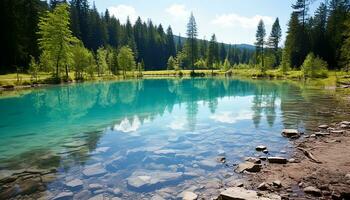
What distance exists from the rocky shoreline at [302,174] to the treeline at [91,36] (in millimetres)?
50400

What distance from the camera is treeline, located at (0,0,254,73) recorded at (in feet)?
207

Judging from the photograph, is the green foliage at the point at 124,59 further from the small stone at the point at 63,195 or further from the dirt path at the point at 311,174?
the small stone at the point at 63,195

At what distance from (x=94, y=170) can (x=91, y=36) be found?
113m

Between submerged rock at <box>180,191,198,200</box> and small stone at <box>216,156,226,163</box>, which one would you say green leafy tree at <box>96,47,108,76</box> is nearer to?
small stone at <box>216,156,226,163</box>

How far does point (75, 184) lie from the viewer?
32.5ft

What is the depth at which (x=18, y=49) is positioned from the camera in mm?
62656

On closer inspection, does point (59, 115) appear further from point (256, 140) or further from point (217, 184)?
point (217, 184)

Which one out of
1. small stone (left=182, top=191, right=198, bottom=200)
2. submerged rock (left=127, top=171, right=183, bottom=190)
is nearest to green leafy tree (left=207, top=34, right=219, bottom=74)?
submerged rock (left=127, top=171, right=183, bottom=190)

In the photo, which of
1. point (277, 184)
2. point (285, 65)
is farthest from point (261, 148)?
point (285, 65)

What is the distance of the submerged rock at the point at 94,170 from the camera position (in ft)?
35.6

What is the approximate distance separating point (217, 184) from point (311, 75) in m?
59.2

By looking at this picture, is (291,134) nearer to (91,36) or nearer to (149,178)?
(149,178)

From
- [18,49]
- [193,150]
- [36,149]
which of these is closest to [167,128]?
[193,150]

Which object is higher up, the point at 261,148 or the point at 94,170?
the point at 261,148
